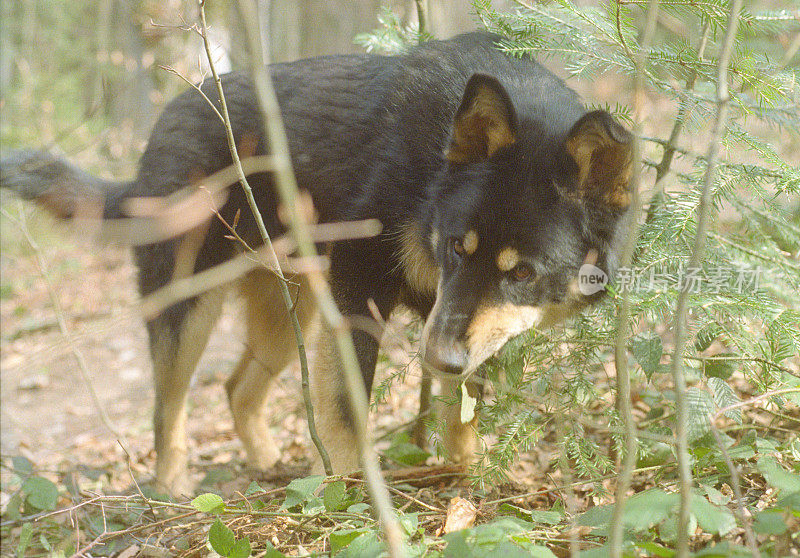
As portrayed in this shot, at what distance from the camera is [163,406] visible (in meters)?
4.46

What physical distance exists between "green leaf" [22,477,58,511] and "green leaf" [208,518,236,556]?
5.60 ft

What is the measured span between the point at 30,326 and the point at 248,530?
22.0 feet

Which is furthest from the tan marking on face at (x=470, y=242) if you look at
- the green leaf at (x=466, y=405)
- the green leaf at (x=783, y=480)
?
the green leaf at (x=783, y=480)

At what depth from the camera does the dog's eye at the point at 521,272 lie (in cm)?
314

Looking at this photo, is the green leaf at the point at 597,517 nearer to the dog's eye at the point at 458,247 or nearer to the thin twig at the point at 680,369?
the thin twig at the point at 680,369

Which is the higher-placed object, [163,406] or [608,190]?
[608,190]

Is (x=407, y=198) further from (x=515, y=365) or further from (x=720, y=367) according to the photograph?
(x=720, y=367)

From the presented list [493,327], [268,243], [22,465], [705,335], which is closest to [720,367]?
[705,335]

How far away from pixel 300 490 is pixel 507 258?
136cm

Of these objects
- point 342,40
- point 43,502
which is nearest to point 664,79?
point 43,502

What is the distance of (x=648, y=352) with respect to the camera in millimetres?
2855

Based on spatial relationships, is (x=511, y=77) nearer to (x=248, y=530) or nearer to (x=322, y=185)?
(x=322, y=185)

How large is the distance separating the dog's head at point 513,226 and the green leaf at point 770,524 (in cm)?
127

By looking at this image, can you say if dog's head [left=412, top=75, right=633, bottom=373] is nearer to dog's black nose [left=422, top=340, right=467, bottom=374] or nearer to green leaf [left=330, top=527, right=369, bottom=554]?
dog's black nose [left=422, top=340, right=467, bottom=374]
